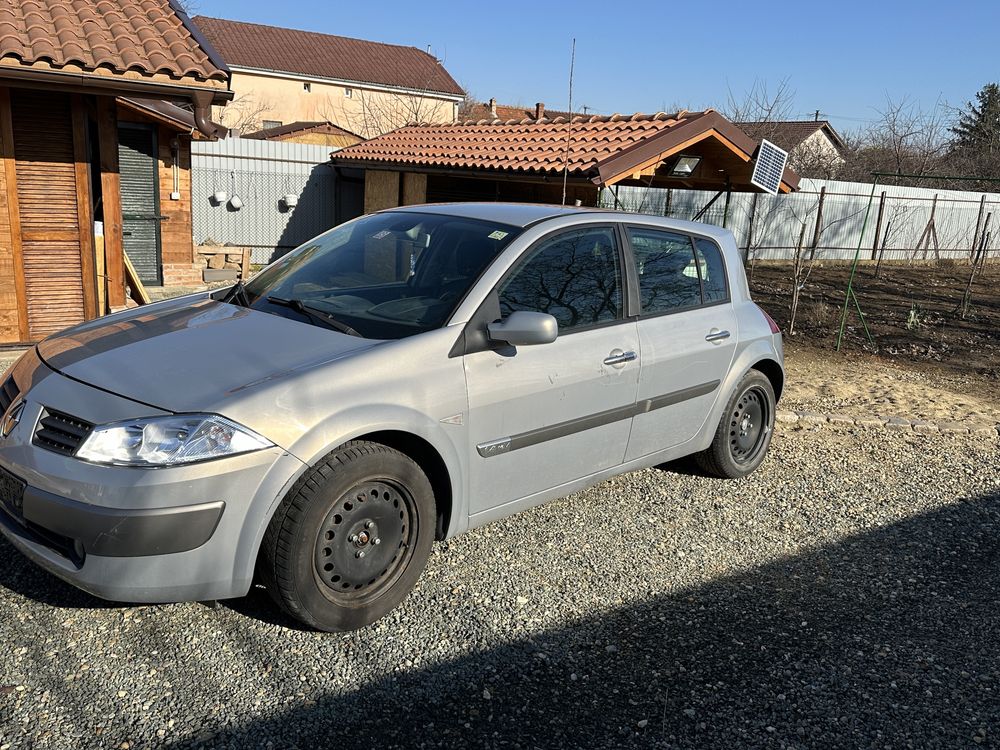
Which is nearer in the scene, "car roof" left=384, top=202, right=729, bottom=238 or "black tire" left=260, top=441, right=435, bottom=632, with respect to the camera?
"black tire" left=260, top=441, right=435, bottom=632

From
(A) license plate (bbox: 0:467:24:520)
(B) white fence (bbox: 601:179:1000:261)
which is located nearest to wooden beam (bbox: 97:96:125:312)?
(A) license plate (bbox: 0:467:24:520)

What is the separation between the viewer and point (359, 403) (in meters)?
3.19

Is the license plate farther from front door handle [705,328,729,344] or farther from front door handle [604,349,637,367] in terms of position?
front door handle [705,328,729,344]

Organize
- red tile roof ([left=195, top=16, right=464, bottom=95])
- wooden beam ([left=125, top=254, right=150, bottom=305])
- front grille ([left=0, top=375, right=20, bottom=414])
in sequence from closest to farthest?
1. front grille ([left=0, top=375, right=20, bottom=414])
2. wooden beam ([left=125, top=254, right=150, bottom=305])
3. red tile roof ([left=195, top=16, right=464, bottom=95])

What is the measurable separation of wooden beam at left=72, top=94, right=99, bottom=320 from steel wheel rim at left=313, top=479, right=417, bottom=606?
5.35 m

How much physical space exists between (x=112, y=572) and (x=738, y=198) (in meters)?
20.1

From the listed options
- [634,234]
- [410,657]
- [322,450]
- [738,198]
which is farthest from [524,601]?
[738,198]

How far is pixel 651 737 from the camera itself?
9.34 feet

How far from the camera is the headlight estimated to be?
9.40 feet

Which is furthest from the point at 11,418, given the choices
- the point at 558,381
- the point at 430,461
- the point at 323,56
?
the point at 323,56

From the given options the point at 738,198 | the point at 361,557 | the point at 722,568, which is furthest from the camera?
the point at 738,198

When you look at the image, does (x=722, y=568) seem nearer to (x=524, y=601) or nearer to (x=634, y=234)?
(x=524, y=601)

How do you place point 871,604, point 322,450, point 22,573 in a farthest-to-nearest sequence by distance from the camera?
point 871,604, point 22,573, point 322,450

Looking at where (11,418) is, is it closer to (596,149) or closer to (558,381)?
(558,381)
